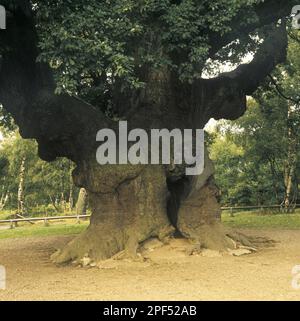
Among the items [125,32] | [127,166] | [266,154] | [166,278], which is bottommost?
[166,278]

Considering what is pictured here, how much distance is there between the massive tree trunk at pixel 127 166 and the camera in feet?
39.1


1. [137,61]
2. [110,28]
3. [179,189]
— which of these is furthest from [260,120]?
[110,28]

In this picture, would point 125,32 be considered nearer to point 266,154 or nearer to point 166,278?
point 166,278

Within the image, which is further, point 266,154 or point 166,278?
point 266,154

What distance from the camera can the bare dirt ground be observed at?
8180 mm

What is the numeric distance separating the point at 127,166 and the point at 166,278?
379 centimetres

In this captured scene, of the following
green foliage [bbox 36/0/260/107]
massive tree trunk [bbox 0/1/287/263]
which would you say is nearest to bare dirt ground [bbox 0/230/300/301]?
massive tree trunk [bbox 0/1/287/263]

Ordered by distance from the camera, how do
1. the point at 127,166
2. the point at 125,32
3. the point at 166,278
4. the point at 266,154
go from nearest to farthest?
1. the point at 125,32
2. the point at 166,278
3. the point at 127,166
4. the point at 266,154

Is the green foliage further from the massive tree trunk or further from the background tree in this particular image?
the background tree

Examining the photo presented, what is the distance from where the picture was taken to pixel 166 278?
9711mm

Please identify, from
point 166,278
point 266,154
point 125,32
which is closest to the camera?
point 125,32

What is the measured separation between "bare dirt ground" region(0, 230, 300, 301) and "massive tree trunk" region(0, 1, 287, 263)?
0.88 m

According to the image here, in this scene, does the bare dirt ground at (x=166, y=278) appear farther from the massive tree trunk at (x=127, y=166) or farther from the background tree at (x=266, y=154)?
the background tree at (x=266, y=154)

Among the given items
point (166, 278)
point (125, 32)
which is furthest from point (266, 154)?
point (125, 32)
